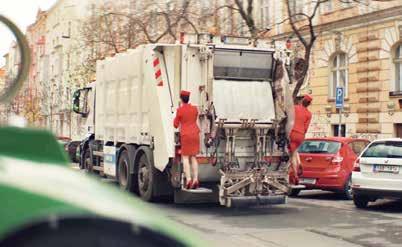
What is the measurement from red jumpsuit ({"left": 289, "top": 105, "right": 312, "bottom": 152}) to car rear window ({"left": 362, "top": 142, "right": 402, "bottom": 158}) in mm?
1582

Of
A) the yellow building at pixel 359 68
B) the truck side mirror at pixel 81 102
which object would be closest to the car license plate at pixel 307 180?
the truck side mirror at pixel 81 102

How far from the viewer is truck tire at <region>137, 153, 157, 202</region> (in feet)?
38.9

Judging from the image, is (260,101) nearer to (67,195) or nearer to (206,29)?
(67,195)

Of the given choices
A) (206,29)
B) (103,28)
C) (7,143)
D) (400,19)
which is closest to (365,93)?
(400,19)

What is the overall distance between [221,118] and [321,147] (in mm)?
4284

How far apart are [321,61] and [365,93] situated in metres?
3.68

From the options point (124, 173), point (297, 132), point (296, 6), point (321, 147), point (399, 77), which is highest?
point (296, 6)

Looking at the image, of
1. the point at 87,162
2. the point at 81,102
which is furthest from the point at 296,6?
the point at 87,162

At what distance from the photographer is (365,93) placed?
1064 inches

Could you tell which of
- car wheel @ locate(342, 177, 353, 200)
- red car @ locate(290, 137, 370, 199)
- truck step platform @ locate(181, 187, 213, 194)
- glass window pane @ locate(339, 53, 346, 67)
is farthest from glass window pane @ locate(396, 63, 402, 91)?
truck step platform @ locate(181, 187, 213, 194)

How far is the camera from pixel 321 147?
1432 cm

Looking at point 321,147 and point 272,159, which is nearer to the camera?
point 272,159

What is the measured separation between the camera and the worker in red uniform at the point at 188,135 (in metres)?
10.5

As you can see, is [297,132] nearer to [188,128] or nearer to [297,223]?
[297,223]
